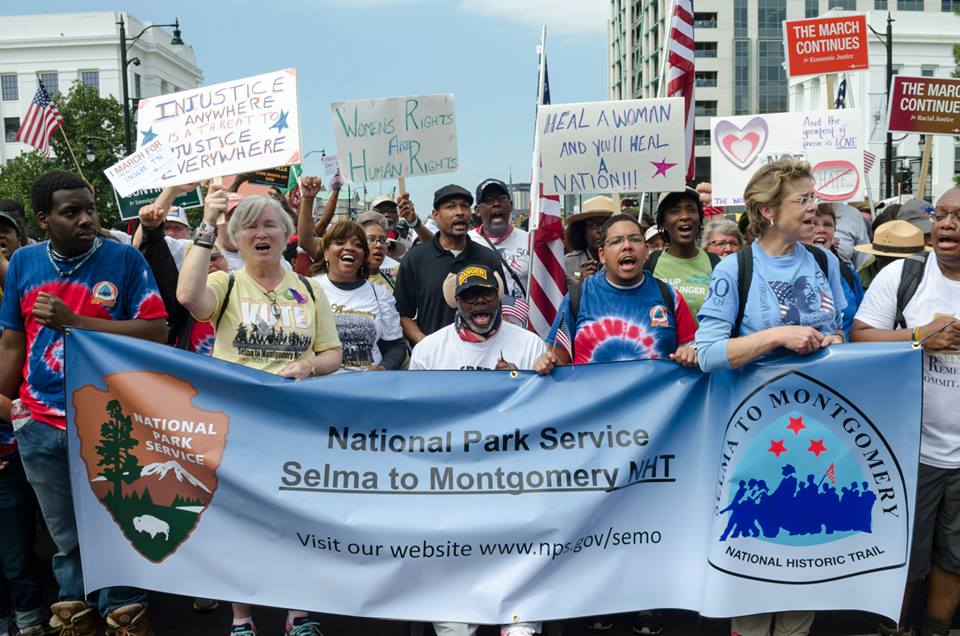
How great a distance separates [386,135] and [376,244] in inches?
47.8

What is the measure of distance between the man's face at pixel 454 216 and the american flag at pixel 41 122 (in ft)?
34.2

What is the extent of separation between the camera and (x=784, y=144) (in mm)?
8469

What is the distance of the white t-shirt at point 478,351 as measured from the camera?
4414 mm

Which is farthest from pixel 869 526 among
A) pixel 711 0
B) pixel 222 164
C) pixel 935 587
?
pixel 711 0

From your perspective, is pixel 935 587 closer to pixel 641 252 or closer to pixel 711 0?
pixel 641 252

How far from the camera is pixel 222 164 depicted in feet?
17.5

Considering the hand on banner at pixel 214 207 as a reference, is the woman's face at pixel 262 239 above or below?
below

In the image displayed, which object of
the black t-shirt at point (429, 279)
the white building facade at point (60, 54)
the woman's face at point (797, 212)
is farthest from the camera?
the white building facade at point (60, 54)

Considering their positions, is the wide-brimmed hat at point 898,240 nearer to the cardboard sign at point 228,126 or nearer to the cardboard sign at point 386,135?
the cardboard sign at point 228,126

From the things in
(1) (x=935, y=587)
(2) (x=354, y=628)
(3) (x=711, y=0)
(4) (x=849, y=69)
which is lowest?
(2) (x=354, y=628)

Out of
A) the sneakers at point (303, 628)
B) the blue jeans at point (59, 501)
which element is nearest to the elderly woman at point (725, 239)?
the sneakers at point (303, 628)

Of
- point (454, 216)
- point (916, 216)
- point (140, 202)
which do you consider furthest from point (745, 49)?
point (454, 216)

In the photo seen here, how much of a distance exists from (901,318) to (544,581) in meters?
1.98

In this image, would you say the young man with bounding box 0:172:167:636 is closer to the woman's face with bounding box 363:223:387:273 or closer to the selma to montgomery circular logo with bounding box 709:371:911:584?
the woman's face with bounding box 363:223:387:273
